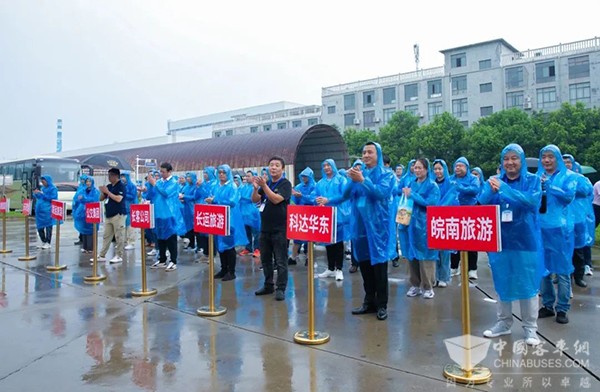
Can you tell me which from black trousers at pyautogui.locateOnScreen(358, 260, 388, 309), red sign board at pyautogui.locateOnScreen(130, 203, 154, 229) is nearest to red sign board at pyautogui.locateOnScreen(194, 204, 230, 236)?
red sign board at pyautogui.locateOnScreen(130, 203, 154, 229)

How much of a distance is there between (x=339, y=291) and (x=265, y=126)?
162 feet

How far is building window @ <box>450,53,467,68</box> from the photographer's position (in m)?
41.6

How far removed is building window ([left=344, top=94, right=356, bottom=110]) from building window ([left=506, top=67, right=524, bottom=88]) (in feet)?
50.7

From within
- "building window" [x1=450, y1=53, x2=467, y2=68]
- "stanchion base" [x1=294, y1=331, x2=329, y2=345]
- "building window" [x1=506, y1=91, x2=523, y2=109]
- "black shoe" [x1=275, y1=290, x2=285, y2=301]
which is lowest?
"stanchion base" [x1=294, y1=331, x2=329, y2=345]

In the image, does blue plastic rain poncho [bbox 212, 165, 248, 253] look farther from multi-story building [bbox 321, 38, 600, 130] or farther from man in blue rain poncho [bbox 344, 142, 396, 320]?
multi-story building [bbox 321, 38, 600, 130]

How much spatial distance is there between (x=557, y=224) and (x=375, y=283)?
6.30 feet

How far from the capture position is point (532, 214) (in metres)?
3.82

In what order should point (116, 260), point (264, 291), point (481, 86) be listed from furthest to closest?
point (481, 86) → point (116, 260) → point (264, 291)

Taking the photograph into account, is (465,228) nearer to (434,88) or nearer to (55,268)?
(55,268)

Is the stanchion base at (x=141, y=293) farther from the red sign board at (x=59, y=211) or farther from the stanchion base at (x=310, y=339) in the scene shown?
the red sign board at (x=59, y=211)

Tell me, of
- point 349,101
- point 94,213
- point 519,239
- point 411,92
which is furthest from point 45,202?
point 349,101

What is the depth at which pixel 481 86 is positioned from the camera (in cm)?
4062

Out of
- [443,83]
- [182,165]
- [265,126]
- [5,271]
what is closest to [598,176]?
[443,83]

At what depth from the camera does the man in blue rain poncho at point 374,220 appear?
4551 mm
